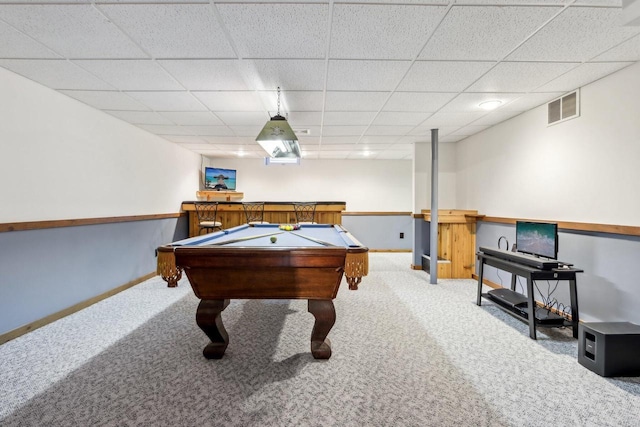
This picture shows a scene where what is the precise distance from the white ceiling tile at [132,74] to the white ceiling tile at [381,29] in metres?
1.72

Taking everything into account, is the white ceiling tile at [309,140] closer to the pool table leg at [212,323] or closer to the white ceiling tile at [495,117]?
the white ceiling tile at [495,117]

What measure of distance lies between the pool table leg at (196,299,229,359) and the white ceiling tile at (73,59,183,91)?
2208 millimetres

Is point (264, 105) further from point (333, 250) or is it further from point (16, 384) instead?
point (16, 384)

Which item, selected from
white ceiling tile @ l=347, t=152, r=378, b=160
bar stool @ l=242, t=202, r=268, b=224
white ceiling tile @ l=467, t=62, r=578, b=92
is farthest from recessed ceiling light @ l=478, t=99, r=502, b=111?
bar stool @ l=242, t=202, r=268, b=224

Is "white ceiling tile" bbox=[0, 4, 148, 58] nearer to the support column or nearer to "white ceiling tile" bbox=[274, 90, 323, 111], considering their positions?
"white ceiling tile" bbox=[274, 90, 323, 111]

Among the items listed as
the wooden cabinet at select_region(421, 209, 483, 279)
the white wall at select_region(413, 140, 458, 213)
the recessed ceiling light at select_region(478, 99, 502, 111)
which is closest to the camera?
the recessed ceiling light at select_region(478, 99, 502, 111)

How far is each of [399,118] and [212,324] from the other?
11.8ft

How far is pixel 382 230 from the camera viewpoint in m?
7.59

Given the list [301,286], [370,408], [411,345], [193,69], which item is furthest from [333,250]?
[193,69]

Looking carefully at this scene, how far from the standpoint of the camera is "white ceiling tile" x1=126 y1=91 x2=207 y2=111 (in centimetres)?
332

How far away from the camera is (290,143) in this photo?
3.83 m

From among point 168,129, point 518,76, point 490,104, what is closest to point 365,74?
point 518,76

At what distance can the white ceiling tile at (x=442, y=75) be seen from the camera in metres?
2.64

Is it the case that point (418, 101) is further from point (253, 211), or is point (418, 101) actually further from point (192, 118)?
point (253, 211)
